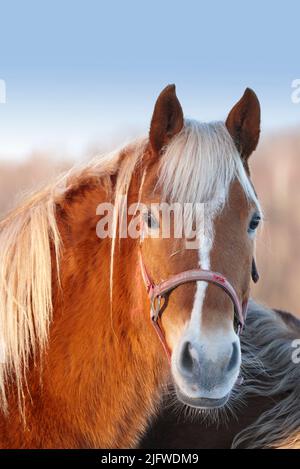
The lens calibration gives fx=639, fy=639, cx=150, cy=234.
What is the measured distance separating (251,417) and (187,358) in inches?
56.8


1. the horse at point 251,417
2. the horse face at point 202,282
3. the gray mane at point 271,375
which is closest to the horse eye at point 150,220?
the horse face at point 202,282

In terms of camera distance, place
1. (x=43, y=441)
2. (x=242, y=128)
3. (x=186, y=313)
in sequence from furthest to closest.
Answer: (x=242, y=128) < (x=43, y=441) < (x=186, y=313)

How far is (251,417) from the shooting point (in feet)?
12.8

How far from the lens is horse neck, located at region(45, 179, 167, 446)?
305cm

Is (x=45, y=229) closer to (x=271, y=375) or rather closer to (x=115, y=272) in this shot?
(x=115, y=272)

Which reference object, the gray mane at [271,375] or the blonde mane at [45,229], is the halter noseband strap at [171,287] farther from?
the gray mane at [271,375]

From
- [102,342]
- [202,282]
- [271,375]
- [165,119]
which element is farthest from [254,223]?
[271,375]

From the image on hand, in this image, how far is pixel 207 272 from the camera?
2.73 metres

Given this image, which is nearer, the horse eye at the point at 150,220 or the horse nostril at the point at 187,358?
the horse nostril at the point at 187,358

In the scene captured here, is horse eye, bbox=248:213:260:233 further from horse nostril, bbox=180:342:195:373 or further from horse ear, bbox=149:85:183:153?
horse nostril, bbox=180:342:195:373

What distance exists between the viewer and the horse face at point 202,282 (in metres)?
2.62
